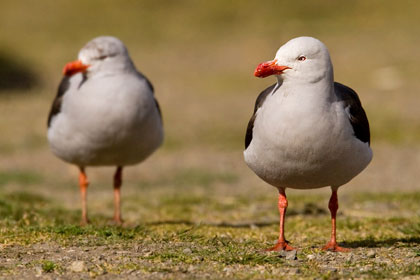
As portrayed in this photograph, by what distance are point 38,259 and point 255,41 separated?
2989 centimetres

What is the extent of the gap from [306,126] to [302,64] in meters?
0.62

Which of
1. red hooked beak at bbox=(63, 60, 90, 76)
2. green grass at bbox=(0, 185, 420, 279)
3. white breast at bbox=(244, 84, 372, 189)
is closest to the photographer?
green grass at bbox=(0, 185, 420, 279)

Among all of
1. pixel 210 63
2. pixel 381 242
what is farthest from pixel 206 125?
pixel 381 242

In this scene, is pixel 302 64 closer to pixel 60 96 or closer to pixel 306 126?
pixel 306 126

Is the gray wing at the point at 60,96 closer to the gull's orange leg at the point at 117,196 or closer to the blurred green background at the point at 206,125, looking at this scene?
the gull's orange leg at the point at 117,196

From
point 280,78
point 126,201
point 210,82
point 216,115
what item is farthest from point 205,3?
point 280,78

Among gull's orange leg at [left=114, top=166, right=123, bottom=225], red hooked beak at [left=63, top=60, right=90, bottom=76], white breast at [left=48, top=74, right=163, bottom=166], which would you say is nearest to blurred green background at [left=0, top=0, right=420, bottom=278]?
gull's orange leg at [left=114, top=166, right=123, bottom=225]

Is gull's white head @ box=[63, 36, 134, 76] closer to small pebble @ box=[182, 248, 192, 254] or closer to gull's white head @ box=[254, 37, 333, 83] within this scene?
gull's white head @ box=[254, 37, 333, 83]

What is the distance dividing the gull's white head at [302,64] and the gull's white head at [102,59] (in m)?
3.12

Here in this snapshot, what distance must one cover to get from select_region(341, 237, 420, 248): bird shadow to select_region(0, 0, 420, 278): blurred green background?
0.03 m

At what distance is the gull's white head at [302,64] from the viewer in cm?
669

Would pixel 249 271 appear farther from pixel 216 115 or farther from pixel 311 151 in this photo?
pixel 216 115

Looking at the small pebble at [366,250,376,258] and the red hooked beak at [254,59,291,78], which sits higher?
the red hooked beak at [254,59,291,78]

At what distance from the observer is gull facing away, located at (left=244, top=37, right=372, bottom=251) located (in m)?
6.51
